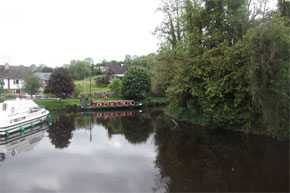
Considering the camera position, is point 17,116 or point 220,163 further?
point 17,116

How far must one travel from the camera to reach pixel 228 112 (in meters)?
15.8

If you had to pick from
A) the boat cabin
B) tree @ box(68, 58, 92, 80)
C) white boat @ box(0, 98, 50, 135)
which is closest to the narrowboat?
the boat cabin

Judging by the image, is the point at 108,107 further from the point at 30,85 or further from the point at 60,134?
the point at 60,134

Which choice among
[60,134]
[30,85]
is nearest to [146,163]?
[60,134]

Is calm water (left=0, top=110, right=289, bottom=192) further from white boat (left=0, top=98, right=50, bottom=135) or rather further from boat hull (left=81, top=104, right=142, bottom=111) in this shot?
boat hull (left=81, top=104, right=142, bottom=111)

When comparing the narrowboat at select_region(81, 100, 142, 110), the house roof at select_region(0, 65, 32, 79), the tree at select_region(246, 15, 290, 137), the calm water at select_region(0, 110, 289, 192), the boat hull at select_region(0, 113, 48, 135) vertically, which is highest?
the house roof at select_region(0, 65, 32, 79)

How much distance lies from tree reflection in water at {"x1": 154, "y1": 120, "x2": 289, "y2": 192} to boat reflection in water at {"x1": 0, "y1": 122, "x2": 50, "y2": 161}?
883 cm

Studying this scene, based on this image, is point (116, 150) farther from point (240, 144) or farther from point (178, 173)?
point (240, 144)

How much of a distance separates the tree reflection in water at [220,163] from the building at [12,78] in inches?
1555

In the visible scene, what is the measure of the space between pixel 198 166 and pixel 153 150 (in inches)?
135

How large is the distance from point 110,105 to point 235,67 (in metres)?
23.8

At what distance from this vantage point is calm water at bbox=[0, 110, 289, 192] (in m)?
8.39

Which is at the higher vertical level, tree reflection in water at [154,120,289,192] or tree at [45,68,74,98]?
tree at [45,68,74,98]

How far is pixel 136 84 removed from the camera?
37062 millimetres
